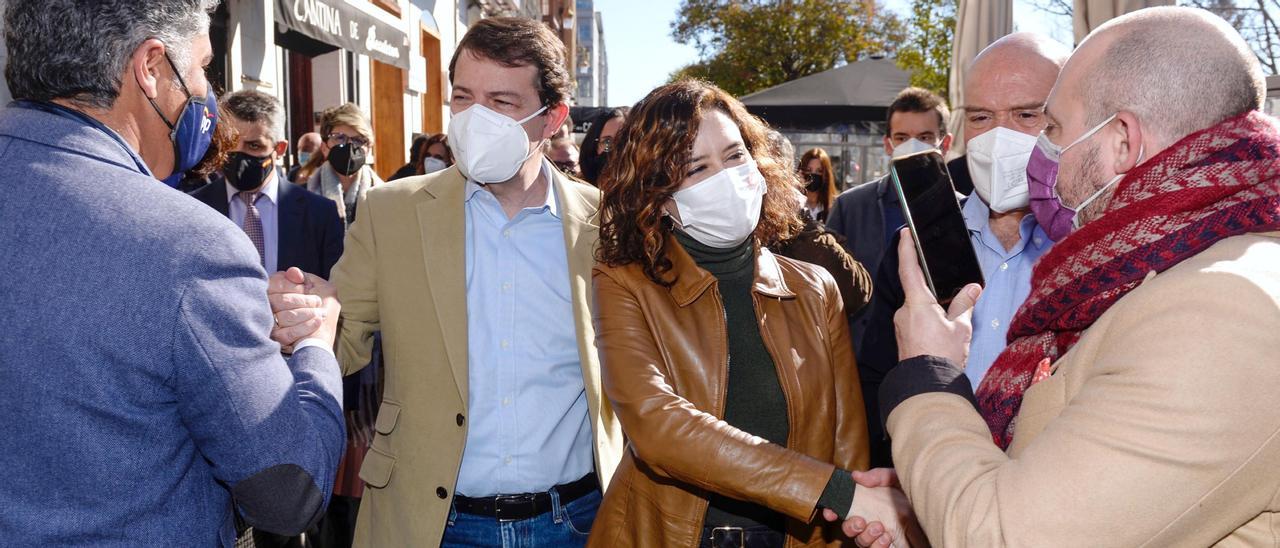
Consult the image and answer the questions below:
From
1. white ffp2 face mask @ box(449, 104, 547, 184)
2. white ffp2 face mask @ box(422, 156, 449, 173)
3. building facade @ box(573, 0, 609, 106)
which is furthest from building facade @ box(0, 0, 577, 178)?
building facade @ box(573, 0, 609, 106)

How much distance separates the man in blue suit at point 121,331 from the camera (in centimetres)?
140

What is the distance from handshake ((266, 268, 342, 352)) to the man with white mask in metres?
1.47

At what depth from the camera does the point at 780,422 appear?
2170 mm

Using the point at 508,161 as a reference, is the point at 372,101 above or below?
above

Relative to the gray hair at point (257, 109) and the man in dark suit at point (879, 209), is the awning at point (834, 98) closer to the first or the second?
the man in dark suit at point (879, 209)

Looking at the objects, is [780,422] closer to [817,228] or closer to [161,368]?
[817,228]

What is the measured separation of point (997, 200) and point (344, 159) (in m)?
4.72

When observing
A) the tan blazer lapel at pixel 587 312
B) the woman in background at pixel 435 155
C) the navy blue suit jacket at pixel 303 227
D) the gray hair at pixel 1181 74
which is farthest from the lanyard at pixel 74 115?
the woman in background at pixel 435 155

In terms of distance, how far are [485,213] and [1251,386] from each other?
197cm

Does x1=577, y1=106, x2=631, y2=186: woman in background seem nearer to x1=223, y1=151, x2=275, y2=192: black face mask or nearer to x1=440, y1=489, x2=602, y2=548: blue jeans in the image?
x1=223, y1=151, x2=275, y2=192: black face mask

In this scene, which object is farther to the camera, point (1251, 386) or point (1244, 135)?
point (1244, 135)

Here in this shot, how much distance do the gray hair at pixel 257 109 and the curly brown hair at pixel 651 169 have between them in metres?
2.63

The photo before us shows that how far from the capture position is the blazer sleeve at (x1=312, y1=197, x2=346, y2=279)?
4379 mm

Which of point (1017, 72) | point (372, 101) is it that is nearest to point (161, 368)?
point (1017, 72)
